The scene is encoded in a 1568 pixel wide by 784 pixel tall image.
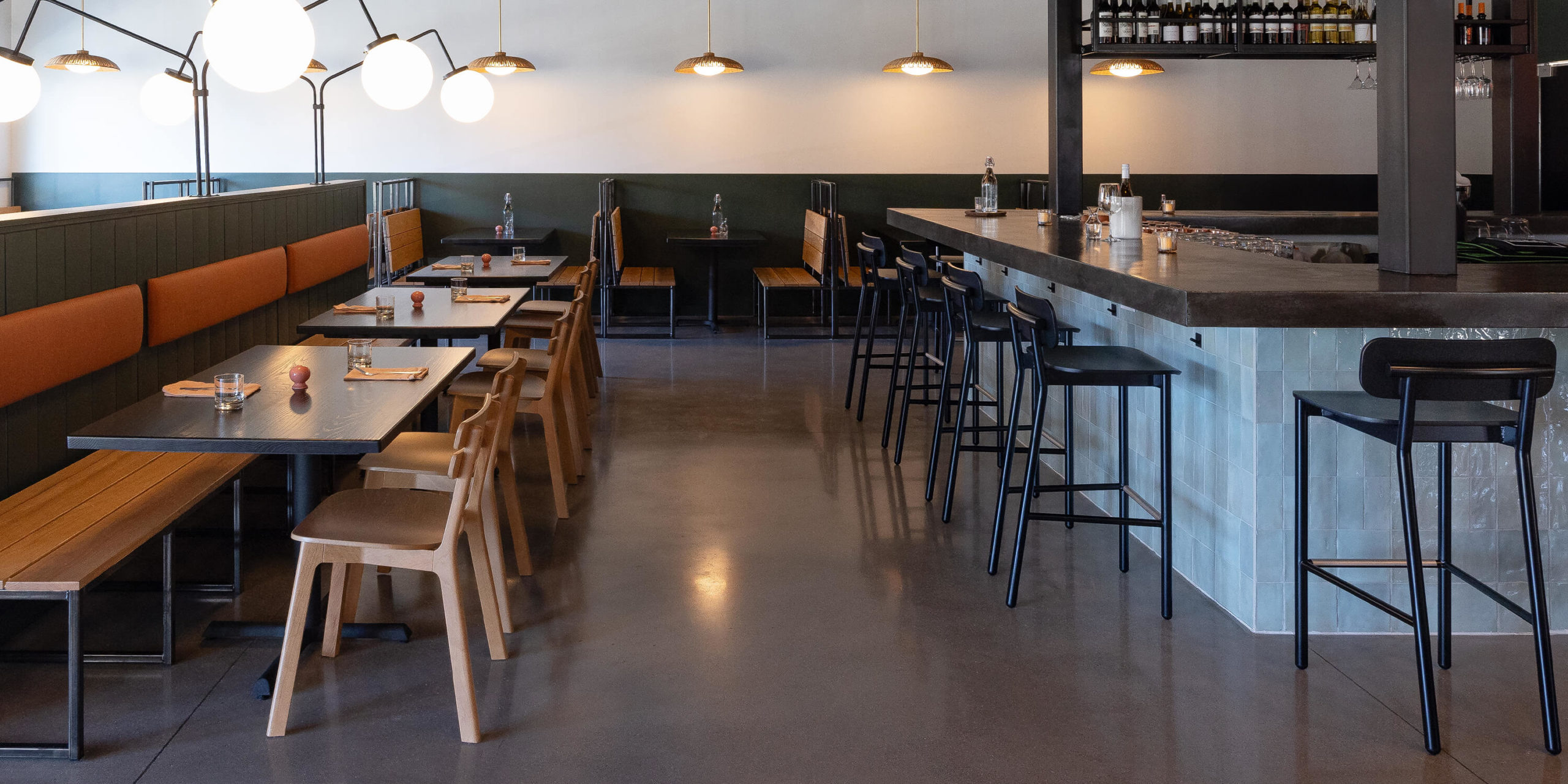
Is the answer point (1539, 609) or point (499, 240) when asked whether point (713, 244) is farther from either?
point (1539, 609)

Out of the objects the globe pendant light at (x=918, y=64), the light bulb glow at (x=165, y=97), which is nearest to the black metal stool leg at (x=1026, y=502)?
the light bulb glow at (x=165, y=97)

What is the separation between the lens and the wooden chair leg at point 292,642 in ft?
8.66

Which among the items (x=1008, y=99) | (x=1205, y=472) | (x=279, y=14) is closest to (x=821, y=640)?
(x=1205, y=472)

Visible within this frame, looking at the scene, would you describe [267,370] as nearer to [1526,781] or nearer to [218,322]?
[218,322]

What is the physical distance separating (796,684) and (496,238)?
653 cm

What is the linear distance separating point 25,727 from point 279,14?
5.87 feet

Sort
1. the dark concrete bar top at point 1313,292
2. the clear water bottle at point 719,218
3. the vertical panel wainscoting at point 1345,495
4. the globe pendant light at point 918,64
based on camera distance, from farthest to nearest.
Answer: the clear water bottle at point 719,218 → the globe pendant light at point 918,64 → the vertical panel wainscoting at point 1345,495 → the dark concrete bar top at point 1313,292

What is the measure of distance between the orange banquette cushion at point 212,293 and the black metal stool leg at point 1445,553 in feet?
13.3

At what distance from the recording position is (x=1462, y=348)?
2.44 metres

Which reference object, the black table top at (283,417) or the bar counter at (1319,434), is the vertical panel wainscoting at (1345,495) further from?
the black table top at (283,417)

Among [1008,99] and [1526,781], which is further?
[1008,99]

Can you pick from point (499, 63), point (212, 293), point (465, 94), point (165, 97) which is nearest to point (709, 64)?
point (499, 63)

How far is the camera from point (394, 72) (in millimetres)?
4605

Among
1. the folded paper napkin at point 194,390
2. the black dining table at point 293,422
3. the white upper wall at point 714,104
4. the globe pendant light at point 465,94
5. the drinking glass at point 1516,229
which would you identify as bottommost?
the black dining table at point 293,422
